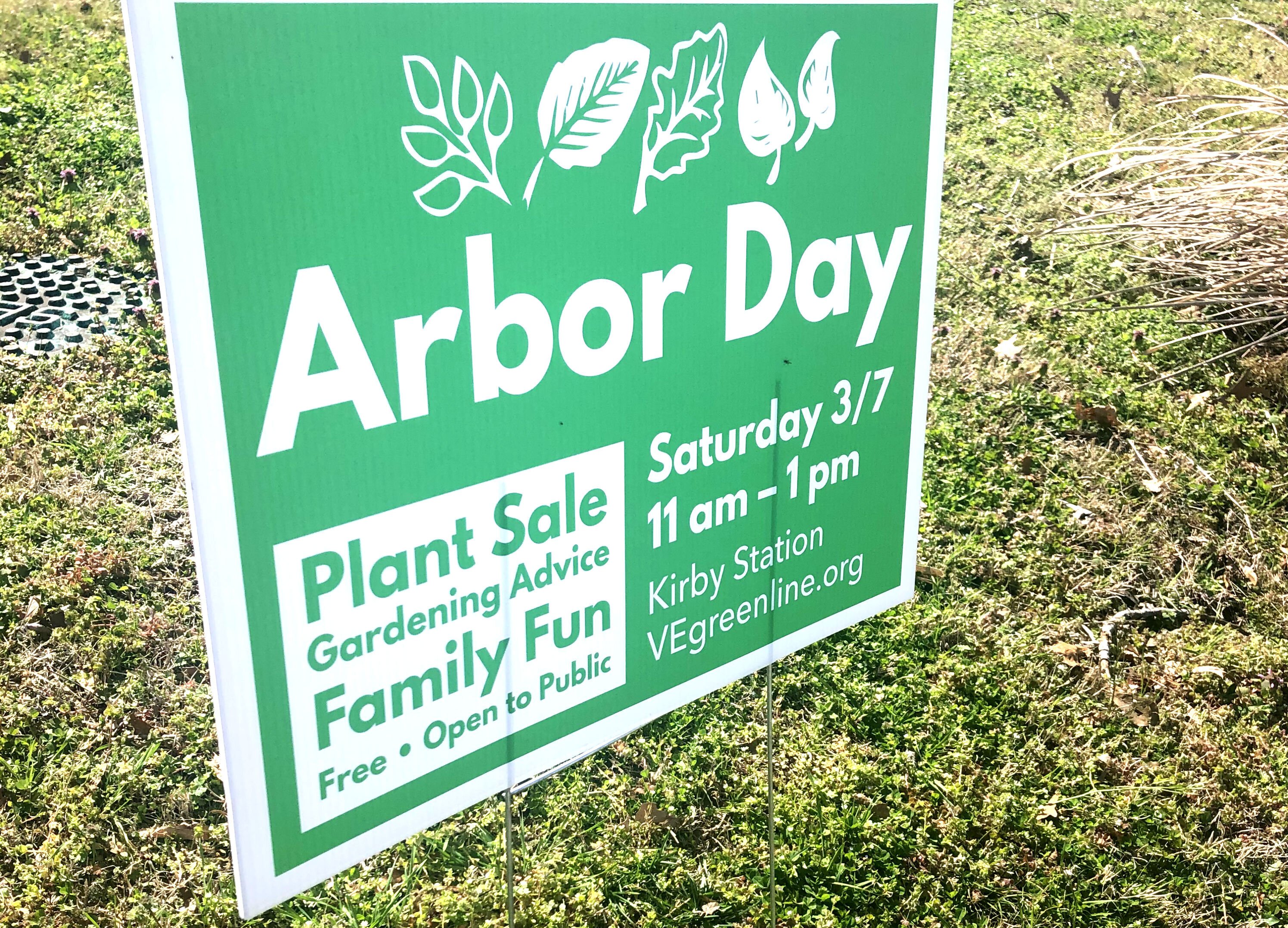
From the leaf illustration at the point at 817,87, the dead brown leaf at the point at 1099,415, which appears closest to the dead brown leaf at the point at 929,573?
the dead brown leaf at the point at 1099,415

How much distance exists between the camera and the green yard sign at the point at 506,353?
5.64 ft

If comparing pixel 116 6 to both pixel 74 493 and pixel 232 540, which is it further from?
pixel 232 540

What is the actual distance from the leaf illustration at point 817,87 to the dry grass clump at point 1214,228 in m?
2.84

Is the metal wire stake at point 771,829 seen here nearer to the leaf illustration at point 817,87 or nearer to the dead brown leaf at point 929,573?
the leaf illustration at point 817,87

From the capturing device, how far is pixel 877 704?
3.84 meters

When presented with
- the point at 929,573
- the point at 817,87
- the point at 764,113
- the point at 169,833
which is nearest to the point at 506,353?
the point at 764,113

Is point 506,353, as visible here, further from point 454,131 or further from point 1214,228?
point 1214,228

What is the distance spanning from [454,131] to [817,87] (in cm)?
92

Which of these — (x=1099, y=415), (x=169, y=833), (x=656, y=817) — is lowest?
(x=656, y=817)

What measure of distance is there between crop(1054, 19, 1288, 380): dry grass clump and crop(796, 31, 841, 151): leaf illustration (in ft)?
9.31

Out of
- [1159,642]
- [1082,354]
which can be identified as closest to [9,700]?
[1159,642]

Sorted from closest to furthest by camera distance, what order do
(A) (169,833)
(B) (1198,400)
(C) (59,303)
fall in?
(A) (169,833)
(C) (59,303)
(B) (1198,400)

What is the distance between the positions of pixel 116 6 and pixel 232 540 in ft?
21.3

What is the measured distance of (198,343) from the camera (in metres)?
1.67
